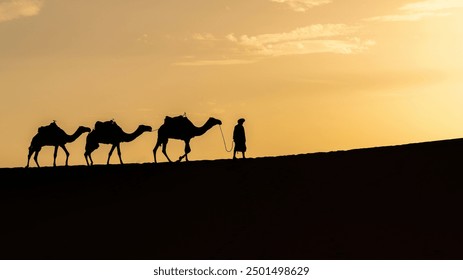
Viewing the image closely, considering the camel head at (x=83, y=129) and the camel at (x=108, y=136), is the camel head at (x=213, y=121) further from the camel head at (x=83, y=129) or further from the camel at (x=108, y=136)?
the camel head at (x=83, y=129)

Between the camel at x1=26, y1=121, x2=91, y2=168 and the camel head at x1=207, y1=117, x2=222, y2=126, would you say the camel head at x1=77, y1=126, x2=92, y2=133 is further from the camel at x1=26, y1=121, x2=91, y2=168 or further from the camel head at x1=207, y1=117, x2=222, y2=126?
the camel head at x1=207, y1=117, x2=222, y2=126

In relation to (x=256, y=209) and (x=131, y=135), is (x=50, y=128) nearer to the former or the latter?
(x=131, y=135)

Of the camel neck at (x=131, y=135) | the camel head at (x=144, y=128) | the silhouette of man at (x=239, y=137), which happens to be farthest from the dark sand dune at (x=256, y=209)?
the camel head at (x=144, y=128)

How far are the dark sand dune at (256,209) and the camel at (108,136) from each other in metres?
1.43

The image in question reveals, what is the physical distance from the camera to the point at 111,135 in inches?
1346

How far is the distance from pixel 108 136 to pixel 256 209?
31.4 ft

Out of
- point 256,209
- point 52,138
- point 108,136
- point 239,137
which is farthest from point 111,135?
point 256,209

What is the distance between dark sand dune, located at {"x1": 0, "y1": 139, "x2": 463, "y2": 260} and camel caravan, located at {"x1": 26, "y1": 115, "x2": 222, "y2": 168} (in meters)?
1.05

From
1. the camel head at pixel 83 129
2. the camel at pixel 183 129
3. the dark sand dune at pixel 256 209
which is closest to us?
the dark sand dune at pixel 256 209

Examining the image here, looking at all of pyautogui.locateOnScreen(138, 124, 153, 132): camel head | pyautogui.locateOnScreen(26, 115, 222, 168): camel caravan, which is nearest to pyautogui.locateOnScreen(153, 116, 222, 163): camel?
pyautogui.locateOnScreen(26, 115, 222, 168): camel caravan

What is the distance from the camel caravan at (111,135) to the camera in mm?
33031
